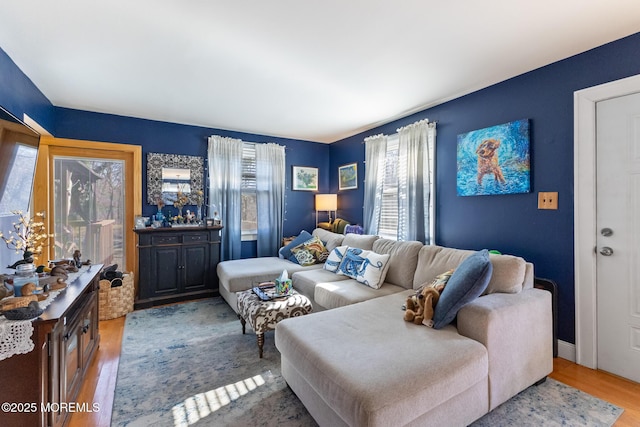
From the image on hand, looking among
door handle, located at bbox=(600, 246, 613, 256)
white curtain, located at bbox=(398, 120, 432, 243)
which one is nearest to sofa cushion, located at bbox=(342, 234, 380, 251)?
white curtain, located at bbox=(398, 120, 432, 243)

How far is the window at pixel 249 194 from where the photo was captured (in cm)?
450

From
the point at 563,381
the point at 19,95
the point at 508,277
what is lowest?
the point at 563,381

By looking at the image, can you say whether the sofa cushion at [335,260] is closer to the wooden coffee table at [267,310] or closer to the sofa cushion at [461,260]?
the wooden coffee table at [267,310]

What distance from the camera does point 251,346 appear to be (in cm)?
256

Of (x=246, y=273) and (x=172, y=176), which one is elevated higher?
(x=172, y=176)

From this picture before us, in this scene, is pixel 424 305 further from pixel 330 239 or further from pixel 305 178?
pixel 305 178

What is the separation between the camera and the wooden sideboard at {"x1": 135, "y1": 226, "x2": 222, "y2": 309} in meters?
3.58

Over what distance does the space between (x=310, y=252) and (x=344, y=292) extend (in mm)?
1326

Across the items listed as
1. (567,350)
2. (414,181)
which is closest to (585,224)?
(567,350)

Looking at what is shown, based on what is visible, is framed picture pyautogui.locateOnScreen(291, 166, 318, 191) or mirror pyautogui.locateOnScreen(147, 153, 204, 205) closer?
mirror pyautogui.locateOnScreen(147, 153, 204, 205)

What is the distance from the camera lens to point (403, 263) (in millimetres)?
2842

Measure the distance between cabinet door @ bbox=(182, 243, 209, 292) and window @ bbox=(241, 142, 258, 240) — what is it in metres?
0.75

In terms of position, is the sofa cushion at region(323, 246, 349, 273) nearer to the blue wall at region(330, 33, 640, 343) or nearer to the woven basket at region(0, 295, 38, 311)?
the blue wall at region(330, 33, 640, 343)

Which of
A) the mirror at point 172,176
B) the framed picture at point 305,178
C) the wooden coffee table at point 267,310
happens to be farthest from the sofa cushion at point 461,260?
the mirror at point 172,176
